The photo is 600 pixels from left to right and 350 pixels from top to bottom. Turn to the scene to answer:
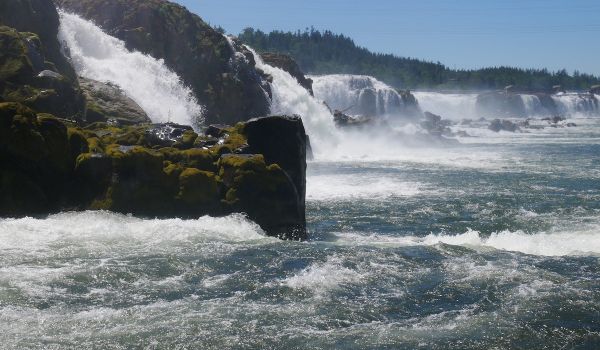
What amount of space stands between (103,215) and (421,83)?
588 ft

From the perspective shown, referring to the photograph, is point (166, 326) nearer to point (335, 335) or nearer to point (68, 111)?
point (335, 335)

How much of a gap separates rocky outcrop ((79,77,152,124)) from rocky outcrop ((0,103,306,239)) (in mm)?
11678

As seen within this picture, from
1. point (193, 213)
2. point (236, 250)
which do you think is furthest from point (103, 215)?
point (236, 250)

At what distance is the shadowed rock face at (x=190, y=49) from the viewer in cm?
4919

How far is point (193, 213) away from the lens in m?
19.8

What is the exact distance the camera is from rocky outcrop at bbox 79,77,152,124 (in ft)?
107

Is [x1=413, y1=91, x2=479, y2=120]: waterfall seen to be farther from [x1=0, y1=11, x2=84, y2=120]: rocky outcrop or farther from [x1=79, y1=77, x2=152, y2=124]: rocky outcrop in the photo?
[x1=0, y1=11, x2=84, y2=120]: rocky outcrop

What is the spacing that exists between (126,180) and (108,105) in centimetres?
1546

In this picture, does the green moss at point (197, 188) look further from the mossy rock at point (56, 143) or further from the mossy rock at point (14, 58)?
the mossy rock at point (14, 58)

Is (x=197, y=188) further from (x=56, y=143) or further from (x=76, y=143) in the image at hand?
(x=56, y=143)

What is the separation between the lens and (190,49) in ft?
167

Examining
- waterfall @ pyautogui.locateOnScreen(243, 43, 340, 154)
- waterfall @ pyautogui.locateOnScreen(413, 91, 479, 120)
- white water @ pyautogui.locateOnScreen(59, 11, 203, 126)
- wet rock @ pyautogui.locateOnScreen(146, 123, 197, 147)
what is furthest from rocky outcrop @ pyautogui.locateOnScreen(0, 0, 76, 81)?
waterfall @ pyautogui.locateOnScreen(413, 91, 479, 120)

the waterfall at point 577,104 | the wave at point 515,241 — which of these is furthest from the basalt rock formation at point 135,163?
the waterfall at point 577,104

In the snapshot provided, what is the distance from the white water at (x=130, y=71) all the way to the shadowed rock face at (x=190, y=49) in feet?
6.35
